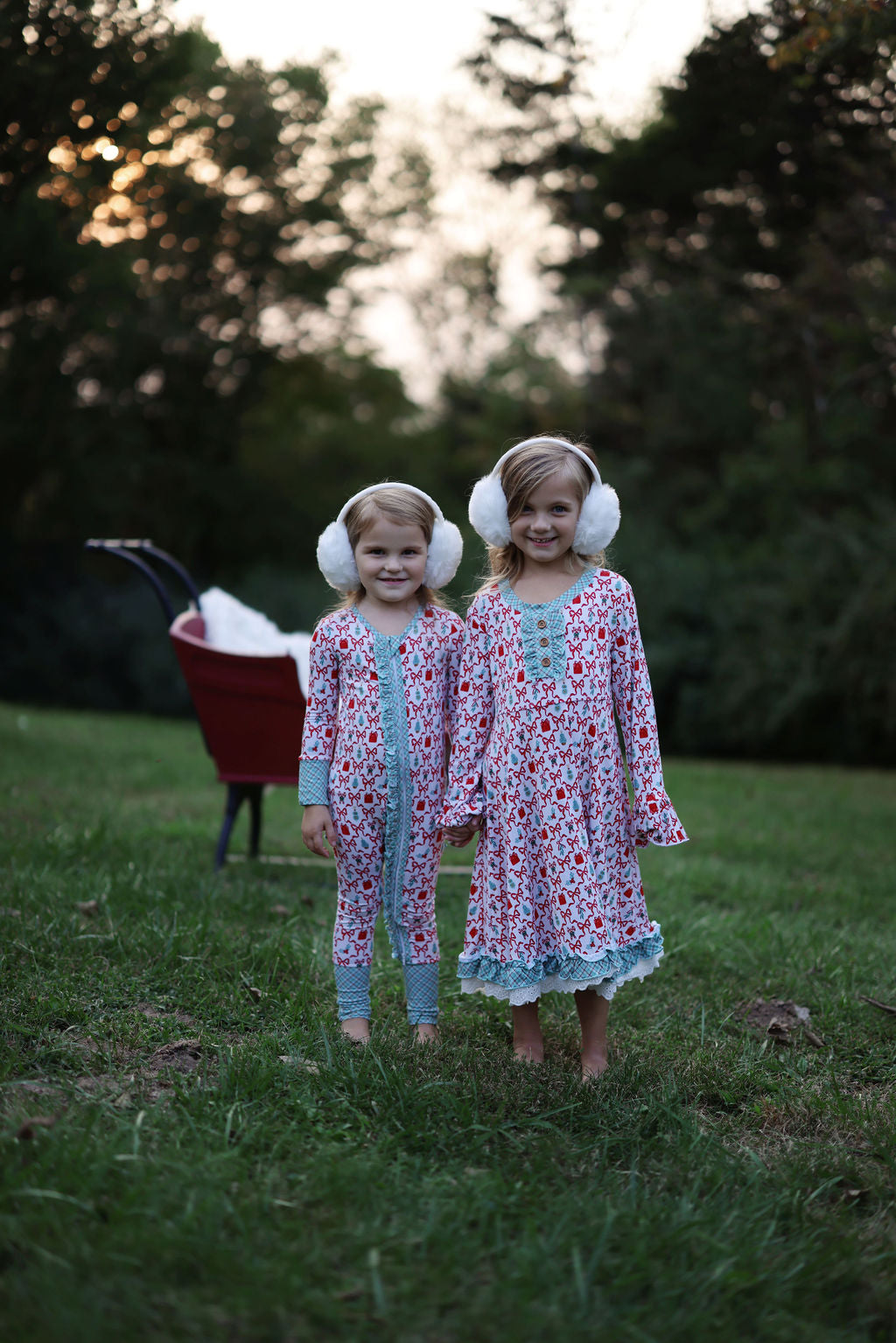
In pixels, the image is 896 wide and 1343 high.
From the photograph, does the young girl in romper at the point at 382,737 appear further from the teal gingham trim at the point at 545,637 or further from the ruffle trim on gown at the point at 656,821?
the ruffle trim on gown at the point at 656,821

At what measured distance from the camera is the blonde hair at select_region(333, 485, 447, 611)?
3.04m

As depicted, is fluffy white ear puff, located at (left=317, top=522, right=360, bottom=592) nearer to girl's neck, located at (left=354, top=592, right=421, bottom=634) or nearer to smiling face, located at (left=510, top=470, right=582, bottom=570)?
girl's neck, located at (left=354, top=592, right=421, bottom=634)

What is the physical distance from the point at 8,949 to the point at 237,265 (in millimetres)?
16412

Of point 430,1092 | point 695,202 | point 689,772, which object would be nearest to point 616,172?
point 695,202

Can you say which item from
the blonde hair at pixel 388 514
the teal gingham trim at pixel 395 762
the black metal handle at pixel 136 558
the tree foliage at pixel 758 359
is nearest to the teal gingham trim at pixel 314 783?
the teal gingham trim at pixel 395 762

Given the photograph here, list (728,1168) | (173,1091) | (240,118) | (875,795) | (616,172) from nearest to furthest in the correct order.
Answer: (728,1168) < (173,1091) < (875,795) < (616,172) < (240,118)

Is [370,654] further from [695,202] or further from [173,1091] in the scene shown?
[695,202]

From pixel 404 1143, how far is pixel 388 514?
1558 millimetres

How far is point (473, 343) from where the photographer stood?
80.5 feet

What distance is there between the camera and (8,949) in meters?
3.42

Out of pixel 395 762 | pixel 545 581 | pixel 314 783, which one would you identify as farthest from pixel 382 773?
pixel 545 581

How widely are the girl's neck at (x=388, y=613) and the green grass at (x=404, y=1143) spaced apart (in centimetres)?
107

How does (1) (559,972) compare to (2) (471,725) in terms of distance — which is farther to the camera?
(2) (471,725)

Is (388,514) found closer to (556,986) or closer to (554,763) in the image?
(554,763)
